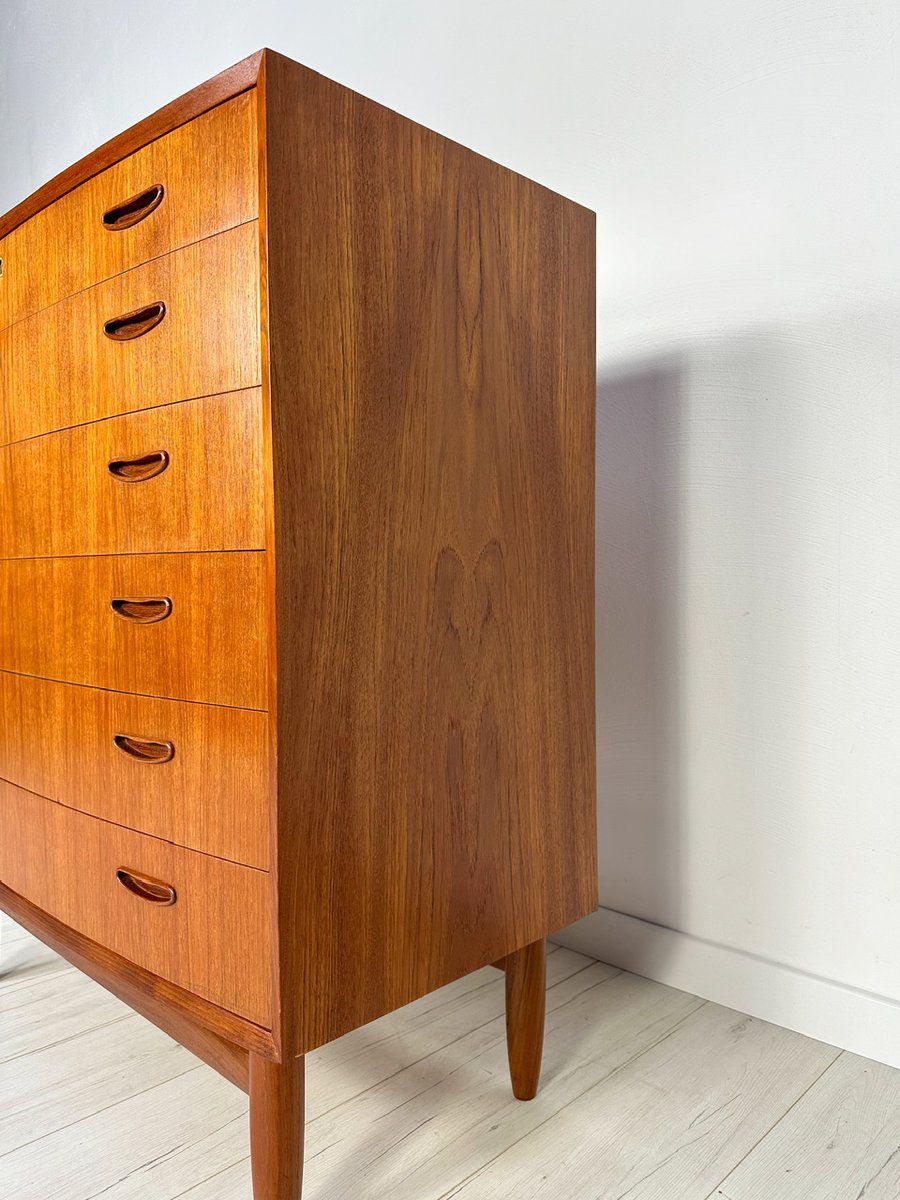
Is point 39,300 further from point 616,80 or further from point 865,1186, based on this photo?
point 865,1186

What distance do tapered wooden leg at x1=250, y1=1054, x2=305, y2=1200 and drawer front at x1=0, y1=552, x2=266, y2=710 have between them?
0.31 m

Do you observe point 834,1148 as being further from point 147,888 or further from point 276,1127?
point 147,888

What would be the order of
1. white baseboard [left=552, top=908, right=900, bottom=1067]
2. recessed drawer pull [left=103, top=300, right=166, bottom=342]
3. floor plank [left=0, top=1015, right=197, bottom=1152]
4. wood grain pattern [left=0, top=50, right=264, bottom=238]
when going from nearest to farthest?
wood grain pattern [left=0, top=50, right=264, bottom=238] < recessed drawer pull [left=103, top=300, right=166, bottom=342] < floor plank [left=0, top=1015, right=197, bottom=1152] < white baseboard [left=552, top=908, right=900, bottom=1067]

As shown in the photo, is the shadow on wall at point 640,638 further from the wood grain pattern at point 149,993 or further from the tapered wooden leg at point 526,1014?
the wood grain pattern at point 149,993

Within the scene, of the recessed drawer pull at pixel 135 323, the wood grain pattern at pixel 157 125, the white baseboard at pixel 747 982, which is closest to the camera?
the wood grain pattern at pixel 157 125

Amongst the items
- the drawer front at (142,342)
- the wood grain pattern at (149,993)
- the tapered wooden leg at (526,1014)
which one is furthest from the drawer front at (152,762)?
the tapered wooden leg at (526,1014)

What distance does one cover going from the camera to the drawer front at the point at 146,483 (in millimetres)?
752

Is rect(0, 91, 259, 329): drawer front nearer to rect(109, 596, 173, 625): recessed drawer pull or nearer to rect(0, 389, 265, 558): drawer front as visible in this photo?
rect(0, 389, 265, 558): drawer front

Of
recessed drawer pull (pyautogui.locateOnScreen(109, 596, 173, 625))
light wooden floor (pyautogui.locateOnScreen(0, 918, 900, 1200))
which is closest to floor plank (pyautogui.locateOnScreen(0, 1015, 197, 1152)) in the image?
light wooden floor (pyautogui.locateOnScreen(0, 918, 900, 1200))

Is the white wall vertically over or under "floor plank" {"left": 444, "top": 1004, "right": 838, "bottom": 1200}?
over

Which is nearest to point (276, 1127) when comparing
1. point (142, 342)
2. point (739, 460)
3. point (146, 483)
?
point (146, 483)

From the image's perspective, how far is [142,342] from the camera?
85 cm

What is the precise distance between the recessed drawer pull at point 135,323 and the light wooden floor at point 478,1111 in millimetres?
811

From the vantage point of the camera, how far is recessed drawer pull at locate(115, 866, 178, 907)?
0.85m
